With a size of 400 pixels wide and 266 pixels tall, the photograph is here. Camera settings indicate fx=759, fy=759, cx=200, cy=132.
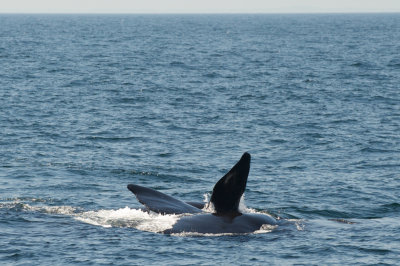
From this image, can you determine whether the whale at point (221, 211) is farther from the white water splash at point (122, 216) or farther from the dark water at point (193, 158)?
the dark water at point (193, 158)

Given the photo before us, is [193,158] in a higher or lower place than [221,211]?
lower

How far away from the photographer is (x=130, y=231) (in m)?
22.5

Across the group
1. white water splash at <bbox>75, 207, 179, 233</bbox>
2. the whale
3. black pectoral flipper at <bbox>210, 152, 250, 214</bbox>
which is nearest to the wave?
white water splash at <bbox>75, 207, 179, 233</bbox>

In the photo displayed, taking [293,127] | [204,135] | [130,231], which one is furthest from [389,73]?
[130,231]

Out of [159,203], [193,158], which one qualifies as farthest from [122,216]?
[193,158]

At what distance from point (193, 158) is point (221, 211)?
13.7m

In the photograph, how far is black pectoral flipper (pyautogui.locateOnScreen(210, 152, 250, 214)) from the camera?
21.4 m

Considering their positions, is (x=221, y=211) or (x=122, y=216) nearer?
(x=221, y=211)

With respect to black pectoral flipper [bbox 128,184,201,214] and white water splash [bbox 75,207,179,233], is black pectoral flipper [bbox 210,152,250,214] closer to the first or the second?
black pectoral flipper [bbox 128,184,201,214]

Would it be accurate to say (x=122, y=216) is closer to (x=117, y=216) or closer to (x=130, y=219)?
(x=117, y=216)

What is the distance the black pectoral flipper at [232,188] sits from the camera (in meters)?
21.4

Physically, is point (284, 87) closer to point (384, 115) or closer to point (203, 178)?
point (384, 115)

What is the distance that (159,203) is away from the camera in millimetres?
23344

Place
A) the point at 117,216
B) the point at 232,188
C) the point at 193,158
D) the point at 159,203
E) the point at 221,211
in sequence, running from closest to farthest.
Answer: the point at 232,188 < the point at 221,211 < the point at 159,203 < the point at 117,216 < the point at 193,158
